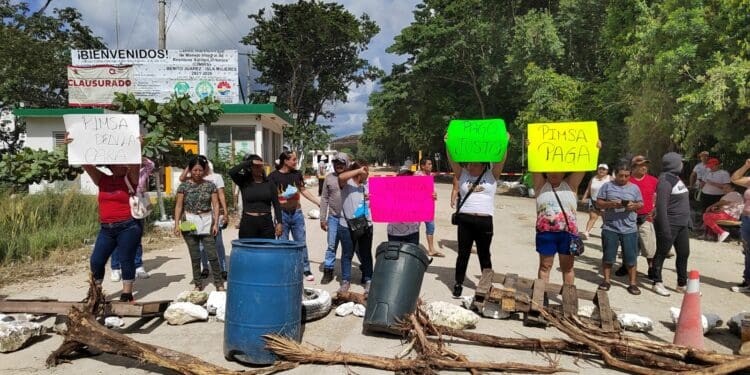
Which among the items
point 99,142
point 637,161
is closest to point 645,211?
point 637,161

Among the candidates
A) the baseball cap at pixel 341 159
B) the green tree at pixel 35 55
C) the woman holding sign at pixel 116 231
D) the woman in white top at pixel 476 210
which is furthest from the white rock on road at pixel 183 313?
the green tree at pixel 35 55

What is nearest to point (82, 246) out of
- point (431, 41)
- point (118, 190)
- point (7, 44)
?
point (118, 190)

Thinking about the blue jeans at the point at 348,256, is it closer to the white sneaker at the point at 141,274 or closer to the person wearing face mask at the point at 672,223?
the white sneaker at the point at 141,274

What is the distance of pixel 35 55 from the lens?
21562mm

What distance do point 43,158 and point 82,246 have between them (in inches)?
67.5

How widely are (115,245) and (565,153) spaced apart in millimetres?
4998

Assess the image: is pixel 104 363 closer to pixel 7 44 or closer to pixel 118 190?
pixel 118 190

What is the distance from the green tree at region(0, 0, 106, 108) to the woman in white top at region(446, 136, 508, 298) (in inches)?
878

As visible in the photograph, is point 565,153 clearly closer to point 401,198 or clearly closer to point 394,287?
point 401,198

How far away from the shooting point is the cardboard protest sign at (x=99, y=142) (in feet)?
17.6

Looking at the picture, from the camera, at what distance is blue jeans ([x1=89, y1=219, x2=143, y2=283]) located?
17.1 feet

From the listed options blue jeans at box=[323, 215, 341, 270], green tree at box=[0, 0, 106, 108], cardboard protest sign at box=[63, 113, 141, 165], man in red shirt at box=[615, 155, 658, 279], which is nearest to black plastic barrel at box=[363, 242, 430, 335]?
blue jeans at box=[323, 215, 341, 270]

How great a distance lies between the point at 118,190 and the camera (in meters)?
5.35

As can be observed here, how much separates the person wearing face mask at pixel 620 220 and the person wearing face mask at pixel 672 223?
41cm
